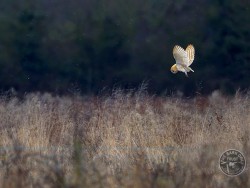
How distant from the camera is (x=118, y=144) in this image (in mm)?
9891

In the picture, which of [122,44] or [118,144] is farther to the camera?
[122,44]

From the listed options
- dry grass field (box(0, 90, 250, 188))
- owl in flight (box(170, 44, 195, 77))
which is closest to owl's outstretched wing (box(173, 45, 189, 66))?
owl in flight (box(170, 44, 195, 77))

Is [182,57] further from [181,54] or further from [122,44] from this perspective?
[122,44]

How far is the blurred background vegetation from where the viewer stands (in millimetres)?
28281

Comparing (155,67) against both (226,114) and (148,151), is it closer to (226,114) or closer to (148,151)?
(226,114)

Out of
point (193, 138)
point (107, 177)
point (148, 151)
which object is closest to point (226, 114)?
point (193, 138)

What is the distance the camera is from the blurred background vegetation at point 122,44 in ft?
92.8

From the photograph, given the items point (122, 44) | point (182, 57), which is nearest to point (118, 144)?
point (182, 57)

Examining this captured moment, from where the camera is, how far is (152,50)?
31.4m

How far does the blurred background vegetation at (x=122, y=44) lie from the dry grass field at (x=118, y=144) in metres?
12.8

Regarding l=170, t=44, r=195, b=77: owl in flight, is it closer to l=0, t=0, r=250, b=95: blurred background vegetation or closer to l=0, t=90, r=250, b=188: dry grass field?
l=0, t=90, r=250, b=188: dry grass field

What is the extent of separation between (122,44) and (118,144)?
2055 centimetres

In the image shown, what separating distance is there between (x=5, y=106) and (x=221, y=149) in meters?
7.77

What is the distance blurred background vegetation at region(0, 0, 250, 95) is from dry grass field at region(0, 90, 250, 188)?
1277cm
